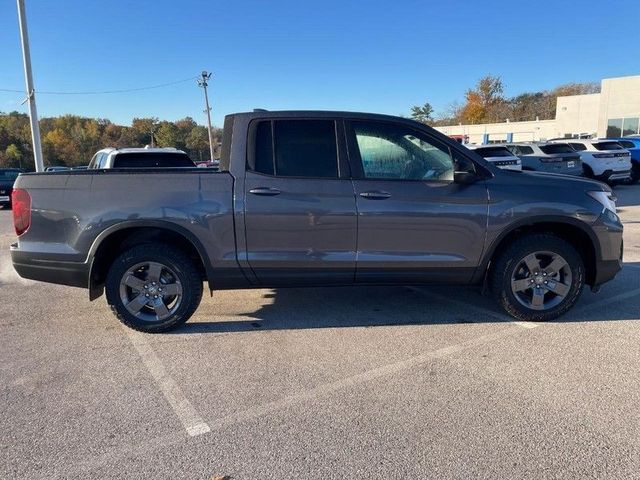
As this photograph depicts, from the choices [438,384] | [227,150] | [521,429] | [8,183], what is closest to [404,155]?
[227,150]

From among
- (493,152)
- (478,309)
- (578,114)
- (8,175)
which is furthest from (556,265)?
(578,114)

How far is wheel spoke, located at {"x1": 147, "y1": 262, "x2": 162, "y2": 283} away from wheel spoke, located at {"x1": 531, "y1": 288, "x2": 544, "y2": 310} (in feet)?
11.3

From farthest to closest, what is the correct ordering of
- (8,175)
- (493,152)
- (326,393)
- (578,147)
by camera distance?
(8,175) < (578,147) < (493,152) < (326,393)

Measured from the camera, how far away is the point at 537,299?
176 inches

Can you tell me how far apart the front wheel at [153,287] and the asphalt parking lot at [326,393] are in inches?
6.8

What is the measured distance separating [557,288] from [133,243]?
3919 mm

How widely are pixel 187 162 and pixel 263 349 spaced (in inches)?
242

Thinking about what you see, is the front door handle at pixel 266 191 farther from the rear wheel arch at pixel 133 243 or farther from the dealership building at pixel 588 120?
the dealership building at pixel 588 120

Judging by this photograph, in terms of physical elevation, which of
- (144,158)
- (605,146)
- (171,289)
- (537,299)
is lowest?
(537,299)

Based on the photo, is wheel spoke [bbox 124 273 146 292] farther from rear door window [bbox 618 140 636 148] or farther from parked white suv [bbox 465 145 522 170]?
rear door window [bbox 618 140 636 148]

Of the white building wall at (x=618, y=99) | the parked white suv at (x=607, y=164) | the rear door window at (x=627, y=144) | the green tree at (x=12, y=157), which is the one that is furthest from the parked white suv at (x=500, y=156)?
the green tree at (x=12, y=157)

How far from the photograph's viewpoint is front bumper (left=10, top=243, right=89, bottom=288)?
416cm

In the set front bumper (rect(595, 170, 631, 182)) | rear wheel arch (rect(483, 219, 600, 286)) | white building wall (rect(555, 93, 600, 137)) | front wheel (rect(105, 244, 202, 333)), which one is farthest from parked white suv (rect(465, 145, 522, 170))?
white building wall (rect(555, 93, 600, 137))

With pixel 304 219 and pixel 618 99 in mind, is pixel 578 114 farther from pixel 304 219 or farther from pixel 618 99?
pixel 304 219
